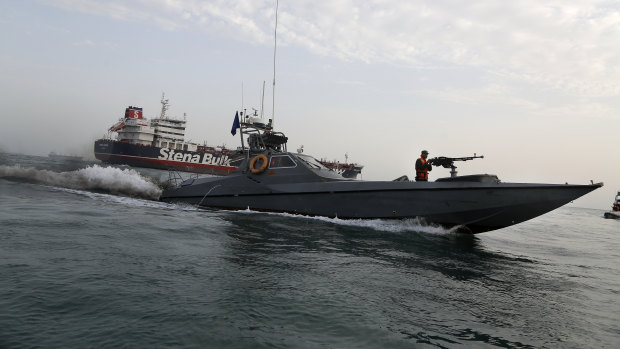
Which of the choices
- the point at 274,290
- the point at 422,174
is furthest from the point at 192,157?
the point at 274,290

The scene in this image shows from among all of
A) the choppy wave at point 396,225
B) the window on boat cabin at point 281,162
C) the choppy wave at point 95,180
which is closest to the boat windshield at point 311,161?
the window on boat cabin at point 281,162

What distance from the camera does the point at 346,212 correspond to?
10852 millimetres

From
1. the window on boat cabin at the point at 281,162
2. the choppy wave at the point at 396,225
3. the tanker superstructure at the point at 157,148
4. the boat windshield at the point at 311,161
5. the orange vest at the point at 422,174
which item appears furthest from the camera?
the tanker superstructure at the point at 157,148

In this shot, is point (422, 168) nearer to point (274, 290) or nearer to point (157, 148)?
point (274, 290)

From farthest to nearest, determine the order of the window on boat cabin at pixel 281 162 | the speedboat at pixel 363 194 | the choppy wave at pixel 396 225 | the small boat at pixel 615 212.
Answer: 1. the small boat at pixel 615 212
2. the window on boat cabin at pixel 281 162
3. the choppy wave at pixel 396 225
4. the speedboat at pixel 363 194

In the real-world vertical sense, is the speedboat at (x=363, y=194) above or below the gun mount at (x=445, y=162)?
below

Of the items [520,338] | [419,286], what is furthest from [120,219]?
[520,338]

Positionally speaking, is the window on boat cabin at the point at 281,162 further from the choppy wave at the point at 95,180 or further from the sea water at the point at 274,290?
the choppy wave at the point at 95,180

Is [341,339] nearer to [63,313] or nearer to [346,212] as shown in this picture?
[63,313]

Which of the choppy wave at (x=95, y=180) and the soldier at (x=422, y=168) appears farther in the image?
the choppy wave at (x=95, y=180)

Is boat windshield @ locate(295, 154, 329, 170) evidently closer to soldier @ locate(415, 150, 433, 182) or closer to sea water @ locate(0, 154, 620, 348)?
soldier @ locate(415, 150, 433, 182)

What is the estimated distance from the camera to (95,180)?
17.9 meters

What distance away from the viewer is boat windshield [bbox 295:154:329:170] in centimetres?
1224

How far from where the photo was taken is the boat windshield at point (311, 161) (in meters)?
12.2
